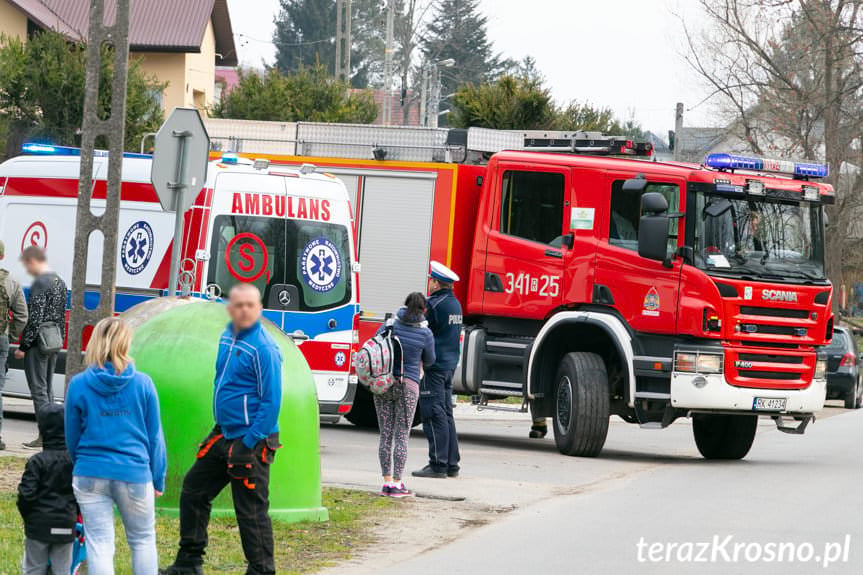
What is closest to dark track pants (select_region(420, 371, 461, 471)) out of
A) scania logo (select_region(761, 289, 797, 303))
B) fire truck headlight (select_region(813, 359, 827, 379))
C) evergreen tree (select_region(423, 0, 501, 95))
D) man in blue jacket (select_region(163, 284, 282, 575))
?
scania logo (select_region(761, 289, 797, 303))

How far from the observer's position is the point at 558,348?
16328 mm

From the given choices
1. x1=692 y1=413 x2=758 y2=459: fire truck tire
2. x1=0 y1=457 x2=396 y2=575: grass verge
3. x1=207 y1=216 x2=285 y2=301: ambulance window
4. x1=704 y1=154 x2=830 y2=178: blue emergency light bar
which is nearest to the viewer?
x1=0 y1=457 x2=396 y2=575: grass verge

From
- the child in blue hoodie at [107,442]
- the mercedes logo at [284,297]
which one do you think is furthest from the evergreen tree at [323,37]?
the child in blue hoodie at [107,442]

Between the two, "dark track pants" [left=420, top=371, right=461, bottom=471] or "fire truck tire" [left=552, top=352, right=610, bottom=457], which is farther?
"fire truck tire" [left=552, top=352, right=610, bottom=457]

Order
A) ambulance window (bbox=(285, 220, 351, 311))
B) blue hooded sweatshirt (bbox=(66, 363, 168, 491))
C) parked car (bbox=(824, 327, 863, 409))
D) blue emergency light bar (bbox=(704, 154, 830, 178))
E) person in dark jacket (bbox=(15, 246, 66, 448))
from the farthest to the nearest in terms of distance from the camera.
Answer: parked car (bbox=(824, 327, 863, 409))
blue emergency light bar (bbox=(704, 154, 830, 178))
ambulance window (bbox=(285, 220, 351, 311))
person in dark jacket (bbox=(15, 246, 66, 448))
blue hooded sweatshirt (bbox=(66, 363, 168, 491))

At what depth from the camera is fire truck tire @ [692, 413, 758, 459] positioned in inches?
658

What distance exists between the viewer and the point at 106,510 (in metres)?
7.08

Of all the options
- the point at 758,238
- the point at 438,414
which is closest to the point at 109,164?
the point at 438,414

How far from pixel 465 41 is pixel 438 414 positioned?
244 ft

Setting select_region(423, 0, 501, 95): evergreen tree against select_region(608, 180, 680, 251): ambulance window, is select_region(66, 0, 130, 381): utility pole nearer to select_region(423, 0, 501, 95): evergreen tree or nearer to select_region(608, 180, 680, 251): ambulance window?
select_region(608, 180, 680, 251): ambulance window

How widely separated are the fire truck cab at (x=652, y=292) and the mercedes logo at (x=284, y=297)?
2.54 m

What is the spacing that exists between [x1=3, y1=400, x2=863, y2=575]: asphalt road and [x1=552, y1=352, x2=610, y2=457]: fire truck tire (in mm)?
206

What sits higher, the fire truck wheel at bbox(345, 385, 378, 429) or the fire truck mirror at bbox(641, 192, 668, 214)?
Answer: the fire truck mirror at bbox(641, 192, 668, 214)

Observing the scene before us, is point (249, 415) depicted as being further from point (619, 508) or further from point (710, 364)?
point (710, 364)
